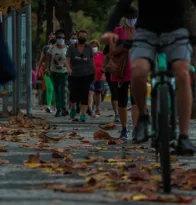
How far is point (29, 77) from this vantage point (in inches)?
734

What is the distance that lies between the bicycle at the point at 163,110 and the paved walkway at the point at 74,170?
237 mm

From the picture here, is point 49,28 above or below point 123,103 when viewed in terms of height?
above

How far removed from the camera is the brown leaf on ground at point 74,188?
22.0ft

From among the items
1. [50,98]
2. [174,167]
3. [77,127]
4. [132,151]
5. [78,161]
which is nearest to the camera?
[174,167]

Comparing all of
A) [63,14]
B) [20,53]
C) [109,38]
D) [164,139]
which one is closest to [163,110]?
[164,139]

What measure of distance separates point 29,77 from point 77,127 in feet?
11.5

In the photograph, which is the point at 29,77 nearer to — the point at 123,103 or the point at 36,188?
the point at 123,103

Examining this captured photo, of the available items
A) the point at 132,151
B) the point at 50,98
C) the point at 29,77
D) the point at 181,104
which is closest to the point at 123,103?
the point at 132,151

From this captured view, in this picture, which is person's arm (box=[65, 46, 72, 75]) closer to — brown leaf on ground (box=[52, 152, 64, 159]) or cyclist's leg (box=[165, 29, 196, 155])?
brown leaf on ground (box=[52, 152, 64, 159])

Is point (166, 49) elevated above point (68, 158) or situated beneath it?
elevated above

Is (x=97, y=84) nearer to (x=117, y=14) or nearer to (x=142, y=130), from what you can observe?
(x=117, y=14)

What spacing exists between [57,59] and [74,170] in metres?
12.2

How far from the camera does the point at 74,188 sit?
6848 millimetres

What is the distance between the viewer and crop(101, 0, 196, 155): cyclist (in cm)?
719
